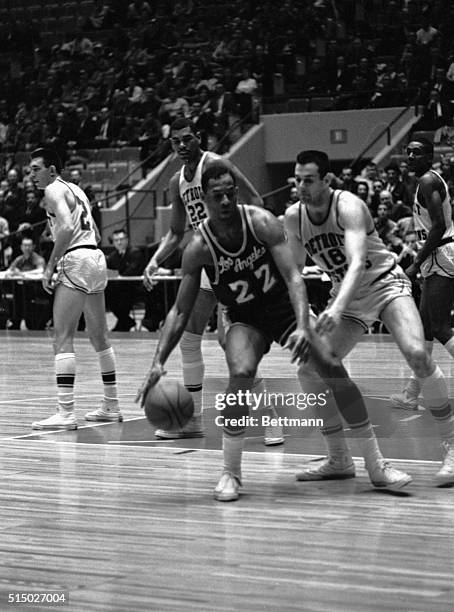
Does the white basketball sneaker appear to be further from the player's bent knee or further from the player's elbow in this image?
the player's elbow

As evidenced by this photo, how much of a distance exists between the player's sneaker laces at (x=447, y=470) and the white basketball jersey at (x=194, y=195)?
2.75m

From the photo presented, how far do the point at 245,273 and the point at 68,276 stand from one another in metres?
2.75

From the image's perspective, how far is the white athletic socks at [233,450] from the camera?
19.0ft

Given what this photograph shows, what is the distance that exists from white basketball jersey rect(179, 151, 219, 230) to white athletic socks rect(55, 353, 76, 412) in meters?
1.26

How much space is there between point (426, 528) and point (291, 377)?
239 inches

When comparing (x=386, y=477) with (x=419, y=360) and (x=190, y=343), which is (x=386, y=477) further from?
(x=190, y=343)

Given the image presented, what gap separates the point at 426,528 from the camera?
201 inches

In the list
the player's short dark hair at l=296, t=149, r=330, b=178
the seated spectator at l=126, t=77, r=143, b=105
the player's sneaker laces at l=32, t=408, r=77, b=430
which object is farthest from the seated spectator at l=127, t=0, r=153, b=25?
the player's short dark hair at l=296, t=149, r=330, b=178

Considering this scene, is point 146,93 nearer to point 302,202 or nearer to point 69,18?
point 69,18

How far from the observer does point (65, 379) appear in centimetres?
830

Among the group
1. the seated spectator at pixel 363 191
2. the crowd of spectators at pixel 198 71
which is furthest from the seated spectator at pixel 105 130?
the seated spectator at pixel 363 191

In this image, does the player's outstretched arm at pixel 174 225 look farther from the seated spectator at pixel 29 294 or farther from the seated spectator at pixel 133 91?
the seated spectator at pixel 133 91

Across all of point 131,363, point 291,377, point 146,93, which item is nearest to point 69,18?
point 146,93

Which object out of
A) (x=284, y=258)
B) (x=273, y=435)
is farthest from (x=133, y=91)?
(x=284, y=258)
